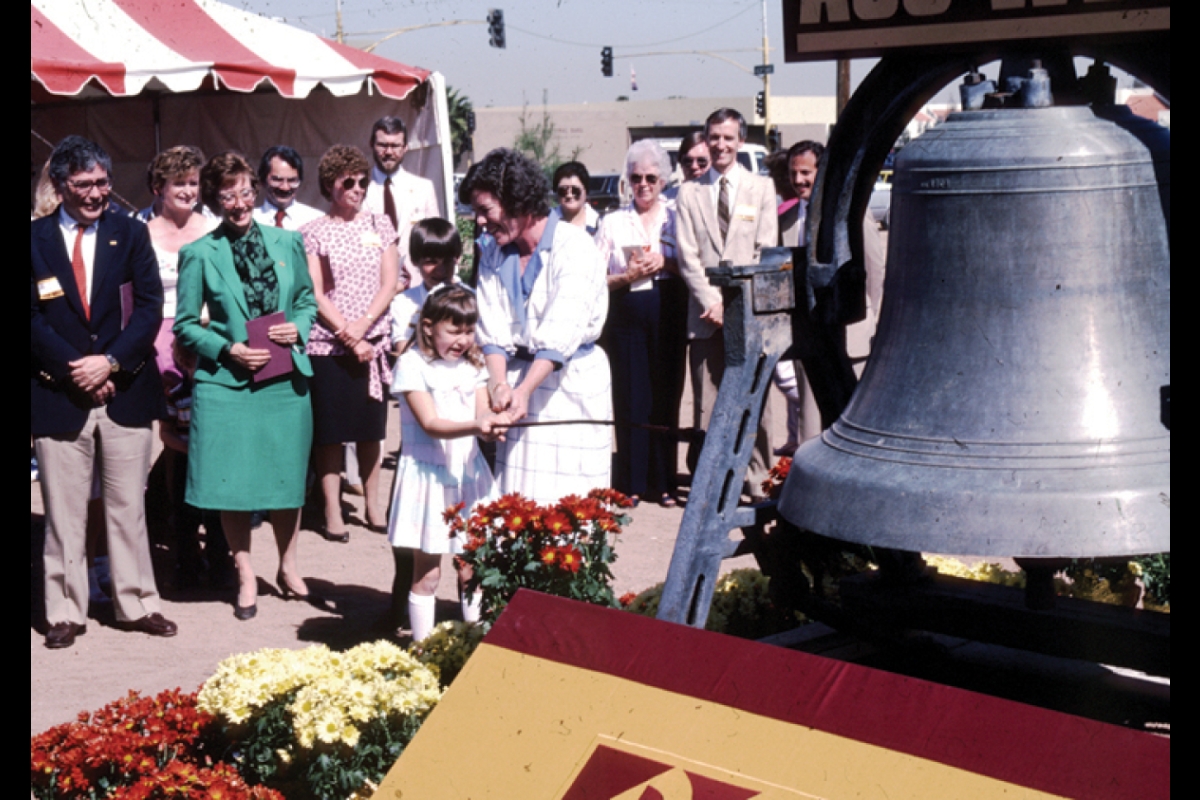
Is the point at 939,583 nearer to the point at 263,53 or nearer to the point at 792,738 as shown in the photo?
the point at 792,738

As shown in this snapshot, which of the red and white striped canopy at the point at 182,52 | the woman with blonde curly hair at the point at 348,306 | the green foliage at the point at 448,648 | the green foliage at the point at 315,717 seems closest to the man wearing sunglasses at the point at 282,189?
the woman with blonde curly hair at the point at 348,306

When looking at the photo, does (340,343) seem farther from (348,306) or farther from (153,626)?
(153,626)

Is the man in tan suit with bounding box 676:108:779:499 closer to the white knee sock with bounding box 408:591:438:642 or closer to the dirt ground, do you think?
the dirt ground

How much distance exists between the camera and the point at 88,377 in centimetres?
537

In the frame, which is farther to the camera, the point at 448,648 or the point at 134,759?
the point at 448,648

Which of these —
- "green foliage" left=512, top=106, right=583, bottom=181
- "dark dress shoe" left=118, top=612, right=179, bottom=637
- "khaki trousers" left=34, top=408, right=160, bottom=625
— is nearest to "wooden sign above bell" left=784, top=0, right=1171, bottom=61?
"khaki trousers" left=34, top=408, right=160, bottom=625

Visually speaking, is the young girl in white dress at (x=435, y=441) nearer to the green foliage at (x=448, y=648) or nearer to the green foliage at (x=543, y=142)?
the green foliage at (x=448, y=648)

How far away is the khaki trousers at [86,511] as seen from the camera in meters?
5.49

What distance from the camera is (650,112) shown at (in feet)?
211

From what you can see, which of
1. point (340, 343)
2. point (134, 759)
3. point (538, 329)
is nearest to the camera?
point (134, 759)

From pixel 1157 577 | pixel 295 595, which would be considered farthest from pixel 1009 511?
pixel 295 595

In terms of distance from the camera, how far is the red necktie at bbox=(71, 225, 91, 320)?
5465 millimetres

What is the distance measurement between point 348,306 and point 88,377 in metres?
1.73
